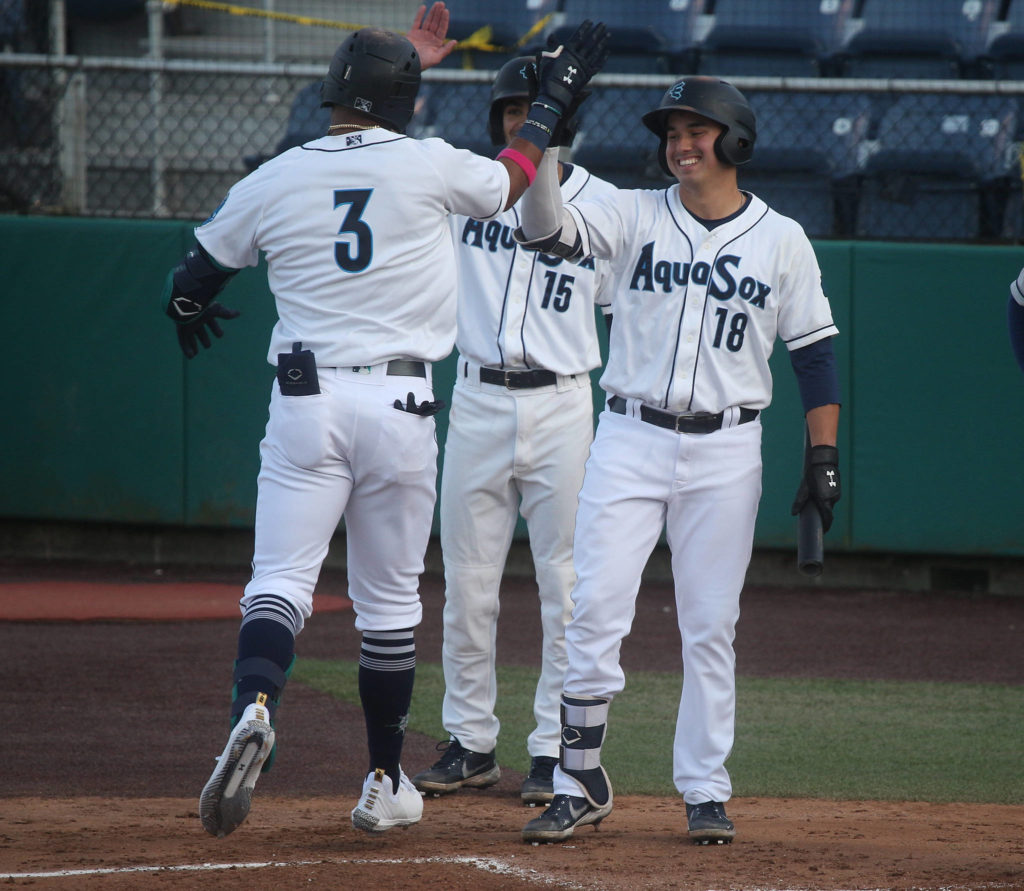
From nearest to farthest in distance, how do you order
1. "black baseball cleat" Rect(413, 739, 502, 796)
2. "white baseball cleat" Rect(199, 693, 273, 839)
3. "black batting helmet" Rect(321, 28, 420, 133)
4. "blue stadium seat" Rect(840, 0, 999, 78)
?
"white baseball cleat" Rect(199, 693, 273, 839), "black batting helmet" Rect(321, 28, 420, 133), "black baseball cleat" Rect(413, 739, 502, 796), "blue stadium seat" Rect(840, 0, 999, 78)

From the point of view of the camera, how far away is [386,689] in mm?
3555

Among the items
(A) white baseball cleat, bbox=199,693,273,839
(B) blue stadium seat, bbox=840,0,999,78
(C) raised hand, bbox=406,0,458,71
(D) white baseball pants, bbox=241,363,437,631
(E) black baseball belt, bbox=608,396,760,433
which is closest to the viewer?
(A) white baseball cleat, bbox=199,693,273,839

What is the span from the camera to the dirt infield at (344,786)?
10.5ft

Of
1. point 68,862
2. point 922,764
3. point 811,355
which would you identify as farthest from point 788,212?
point 68,862

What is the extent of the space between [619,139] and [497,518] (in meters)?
4.82

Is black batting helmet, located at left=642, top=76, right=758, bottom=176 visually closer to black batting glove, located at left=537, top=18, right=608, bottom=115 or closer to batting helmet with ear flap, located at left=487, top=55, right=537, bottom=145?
black batting glove, located at left=537, top=18, right=608, bottom=115

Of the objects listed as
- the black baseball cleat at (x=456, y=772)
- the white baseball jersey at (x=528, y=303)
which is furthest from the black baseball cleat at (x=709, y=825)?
the white baseball jersey at (x=528, y=303)

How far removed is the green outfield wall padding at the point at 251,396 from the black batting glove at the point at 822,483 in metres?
4.31

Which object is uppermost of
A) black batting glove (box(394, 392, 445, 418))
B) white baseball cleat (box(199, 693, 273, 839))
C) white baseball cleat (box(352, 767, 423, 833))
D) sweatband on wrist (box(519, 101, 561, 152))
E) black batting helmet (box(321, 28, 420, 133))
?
black batting helmet (box(321, 28, 420, 133))

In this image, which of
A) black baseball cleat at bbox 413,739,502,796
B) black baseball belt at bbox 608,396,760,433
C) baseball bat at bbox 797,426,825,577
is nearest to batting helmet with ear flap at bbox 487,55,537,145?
black baseball belt at bbox 608,396,760,433

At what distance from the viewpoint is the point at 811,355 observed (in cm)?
373

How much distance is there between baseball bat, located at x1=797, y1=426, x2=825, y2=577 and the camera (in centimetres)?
362

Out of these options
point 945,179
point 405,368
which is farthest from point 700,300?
point 945,179

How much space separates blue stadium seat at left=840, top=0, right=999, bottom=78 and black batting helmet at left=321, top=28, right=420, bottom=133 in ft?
23.0
